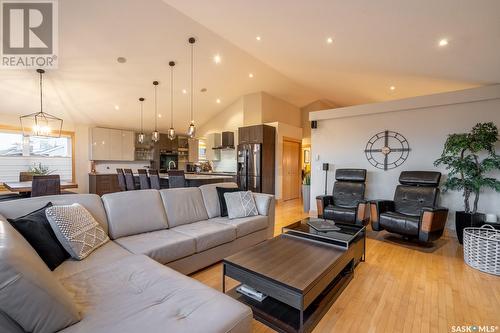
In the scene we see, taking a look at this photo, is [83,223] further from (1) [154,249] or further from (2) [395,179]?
(2) [395,179]

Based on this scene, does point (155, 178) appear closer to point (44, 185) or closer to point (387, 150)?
point (44, 185)

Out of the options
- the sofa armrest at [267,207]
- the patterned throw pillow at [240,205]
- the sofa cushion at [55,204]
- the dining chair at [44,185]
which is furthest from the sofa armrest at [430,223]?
the dining chair at [44,185]

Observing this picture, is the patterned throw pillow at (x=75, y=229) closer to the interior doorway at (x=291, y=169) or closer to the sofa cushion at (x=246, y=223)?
the sofa cushion at (x=246, y=223)

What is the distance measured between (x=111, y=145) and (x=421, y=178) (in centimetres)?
793

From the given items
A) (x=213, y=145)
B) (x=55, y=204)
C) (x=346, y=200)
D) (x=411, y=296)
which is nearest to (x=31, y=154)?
(x=213, y=145)

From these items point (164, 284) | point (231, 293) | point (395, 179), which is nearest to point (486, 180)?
point (395, 179)

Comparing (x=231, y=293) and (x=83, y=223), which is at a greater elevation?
(x=83, y=223)

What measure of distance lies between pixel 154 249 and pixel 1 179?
6.12m

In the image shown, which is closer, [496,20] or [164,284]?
[164,284]

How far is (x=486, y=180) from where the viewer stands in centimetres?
310

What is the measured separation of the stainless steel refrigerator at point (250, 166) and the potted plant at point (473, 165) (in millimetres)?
4014

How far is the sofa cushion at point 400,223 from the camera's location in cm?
306

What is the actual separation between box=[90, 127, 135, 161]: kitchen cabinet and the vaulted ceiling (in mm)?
530

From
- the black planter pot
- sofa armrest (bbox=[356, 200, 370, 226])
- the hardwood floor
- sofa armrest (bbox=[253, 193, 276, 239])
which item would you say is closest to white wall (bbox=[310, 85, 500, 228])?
the black planter pot
